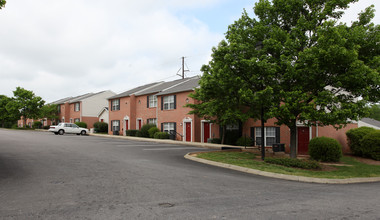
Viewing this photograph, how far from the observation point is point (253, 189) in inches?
301

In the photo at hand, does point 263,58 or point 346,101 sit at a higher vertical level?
point 263,58

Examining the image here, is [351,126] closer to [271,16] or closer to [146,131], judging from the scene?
[271,16]

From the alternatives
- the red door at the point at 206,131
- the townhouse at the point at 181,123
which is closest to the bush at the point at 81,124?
the townhouse at the point at 181,123

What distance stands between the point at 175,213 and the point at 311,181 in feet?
22.9

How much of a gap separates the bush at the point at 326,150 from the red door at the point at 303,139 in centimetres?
395

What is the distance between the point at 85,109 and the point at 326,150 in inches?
1770

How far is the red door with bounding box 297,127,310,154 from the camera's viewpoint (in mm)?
20953

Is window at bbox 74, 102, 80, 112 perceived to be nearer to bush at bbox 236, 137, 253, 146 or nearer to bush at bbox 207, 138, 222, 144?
bush at bbox 207, 138, 222, 144

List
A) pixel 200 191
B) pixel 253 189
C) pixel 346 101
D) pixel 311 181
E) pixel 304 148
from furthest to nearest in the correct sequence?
pixel 304 148 < pixel 346 101 < pixel 311 181 < pixel 253 189 < pixel 200 191

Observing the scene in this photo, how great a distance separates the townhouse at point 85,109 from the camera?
51.1m

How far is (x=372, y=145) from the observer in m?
18.3

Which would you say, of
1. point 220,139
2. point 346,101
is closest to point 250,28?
point 346,101

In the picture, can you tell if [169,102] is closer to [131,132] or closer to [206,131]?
[206,131]

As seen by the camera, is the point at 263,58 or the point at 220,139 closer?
the point at 263,58
